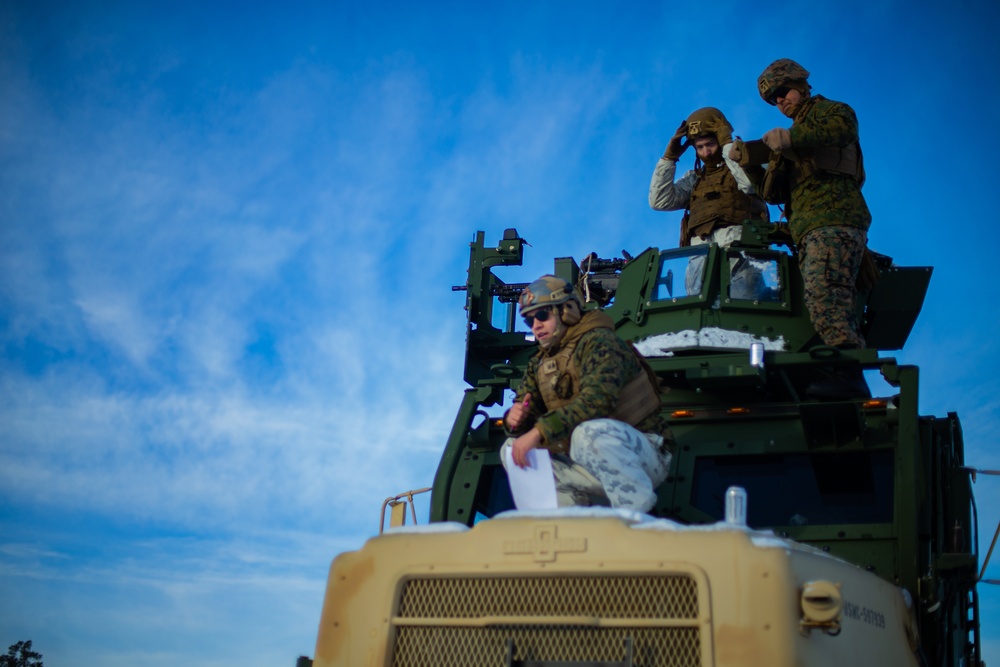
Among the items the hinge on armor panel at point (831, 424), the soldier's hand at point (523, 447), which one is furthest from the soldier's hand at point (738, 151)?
the soldier's hand at point (523, 447)

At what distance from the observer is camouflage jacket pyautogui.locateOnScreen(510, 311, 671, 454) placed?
15.9 ft

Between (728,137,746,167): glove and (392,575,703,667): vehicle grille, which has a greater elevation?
(728,137,746,167): glove

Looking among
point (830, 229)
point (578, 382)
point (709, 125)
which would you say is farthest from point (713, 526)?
point (709, 125)

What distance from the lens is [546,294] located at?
17.5ft

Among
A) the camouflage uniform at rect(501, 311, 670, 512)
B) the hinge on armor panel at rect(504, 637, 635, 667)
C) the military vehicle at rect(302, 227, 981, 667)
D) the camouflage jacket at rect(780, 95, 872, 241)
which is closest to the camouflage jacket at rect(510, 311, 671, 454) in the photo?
the camouflage uniform at rect(501, 311, 670, 512)

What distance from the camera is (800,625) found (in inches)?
139

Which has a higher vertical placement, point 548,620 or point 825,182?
point 825,182

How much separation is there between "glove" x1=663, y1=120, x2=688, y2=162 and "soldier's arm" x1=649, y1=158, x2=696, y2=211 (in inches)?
1.4

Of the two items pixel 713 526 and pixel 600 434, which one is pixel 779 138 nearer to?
pixel 600 434

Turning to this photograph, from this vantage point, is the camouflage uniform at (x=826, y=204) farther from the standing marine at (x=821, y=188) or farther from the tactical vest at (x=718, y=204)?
the tactical vest at (x=718, y=204)

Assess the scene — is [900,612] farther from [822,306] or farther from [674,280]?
[674,280]

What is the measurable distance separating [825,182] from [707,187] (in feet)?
4.64

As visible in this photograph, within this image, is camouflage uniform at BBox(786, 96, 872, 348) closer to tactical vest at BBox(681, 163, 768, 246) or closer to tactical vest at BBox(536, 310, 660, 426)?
tactical vest at BBox(681, 163, 768, 246)

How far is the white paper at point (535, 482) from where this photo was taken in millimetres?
4578
